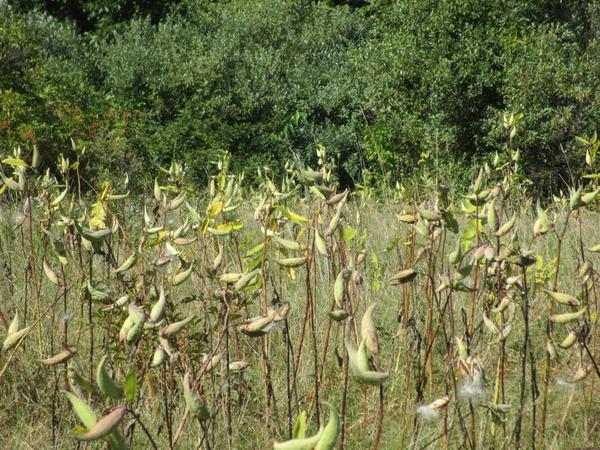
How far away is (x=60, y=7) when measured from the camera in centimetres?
1623

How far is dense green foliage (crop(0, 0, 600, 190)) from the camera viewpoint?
9.11 m

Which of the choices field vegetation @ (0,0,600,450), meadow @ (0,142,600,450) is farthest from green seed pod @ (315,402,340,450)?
field vegetation @ (0,0,600,450)

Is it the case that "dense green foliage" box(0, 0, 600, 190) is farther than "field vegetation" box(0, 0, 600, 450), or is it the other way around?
"dense green foliage" box(0, 0, 600, 190)

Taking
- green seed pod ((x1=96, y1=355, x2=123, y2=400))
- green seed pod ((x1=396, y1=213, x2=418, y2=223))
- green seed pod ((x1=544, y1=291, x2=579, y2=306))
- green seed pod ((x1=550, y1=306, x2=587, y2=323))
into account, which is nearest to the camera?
green seed pod ((x1=96, y1=355, x2=123, y2=400))

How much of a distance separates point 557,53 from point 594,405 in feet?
24.3

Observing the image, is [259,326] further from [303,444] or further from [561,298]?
[561,298]

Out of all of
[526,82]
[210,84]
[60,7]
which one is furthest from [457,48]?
[60,7]

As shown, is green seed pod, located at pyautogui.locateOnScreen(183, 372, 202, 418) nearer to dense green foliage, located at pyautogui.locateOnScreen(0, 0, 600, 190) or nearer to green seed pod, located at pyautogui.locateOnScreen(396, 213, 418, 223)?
green seed pod, located at pyautogui.locateOnScreen(396, 213, 418, 223)

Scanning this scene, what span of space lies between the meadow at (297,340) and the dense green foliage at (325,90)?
5431 millimetres

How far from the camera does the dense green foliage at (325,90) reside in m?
9.11

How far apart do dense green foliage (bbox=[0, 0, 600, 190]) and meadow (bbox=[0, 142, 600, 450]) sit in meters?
5.43

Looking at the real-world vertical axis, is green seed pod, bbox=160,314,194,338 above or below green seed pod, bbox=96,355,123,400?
below

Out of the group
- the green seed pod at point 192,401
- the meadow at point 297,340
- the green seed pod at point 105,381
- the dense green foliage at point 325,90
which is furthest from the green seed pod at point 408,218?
the dense green foliage at point 325,90

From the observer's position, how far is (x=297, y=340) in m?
2.87
